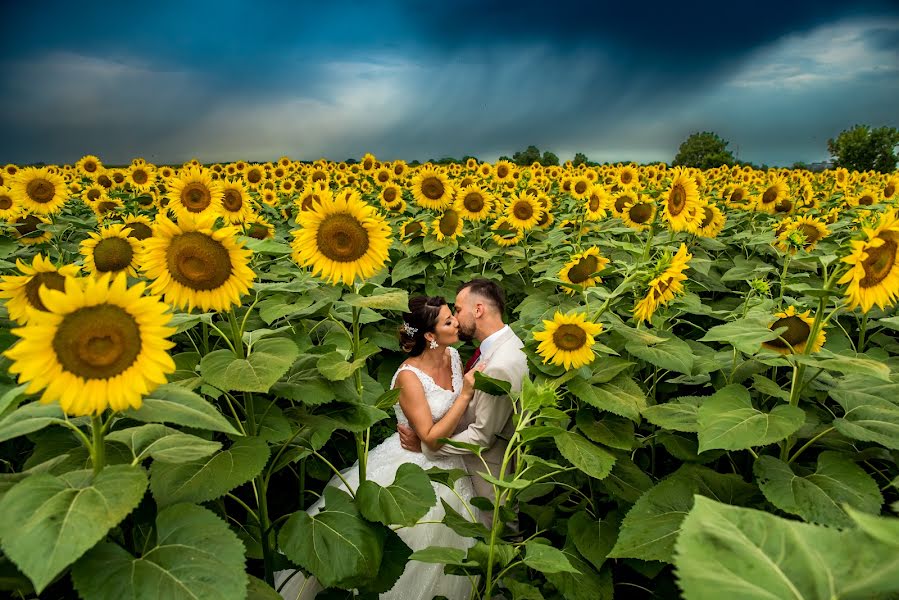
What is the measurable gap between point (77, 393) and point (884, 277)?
108 inches

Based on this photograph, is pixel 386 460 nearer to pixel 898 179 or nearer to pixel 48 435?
pixel 48 435

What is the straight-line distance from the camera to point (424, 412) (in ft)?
14.3

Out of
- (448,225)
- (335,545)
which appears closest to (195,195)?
(448,225)

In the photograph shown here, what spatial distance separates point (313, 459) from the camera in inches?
145

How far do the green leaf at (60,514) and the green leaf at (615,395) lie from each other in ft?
6.07

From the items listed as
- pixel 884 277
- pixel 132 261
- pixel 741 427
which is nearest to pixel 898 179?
pixel 884 277

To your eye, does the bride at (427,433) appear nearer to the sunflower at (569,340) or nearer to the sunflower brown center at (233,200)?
the sunflower at (569,340)

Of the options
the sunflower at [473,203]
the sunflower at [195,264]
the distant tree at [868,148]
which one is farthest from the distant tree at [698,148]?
the sunflower at [195,264]

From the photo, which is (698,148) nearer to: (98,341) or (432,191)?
(432,191)

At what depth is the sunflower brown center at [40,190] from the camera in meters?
6.80

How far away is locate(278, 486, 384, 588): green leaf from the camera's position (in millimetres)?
2076

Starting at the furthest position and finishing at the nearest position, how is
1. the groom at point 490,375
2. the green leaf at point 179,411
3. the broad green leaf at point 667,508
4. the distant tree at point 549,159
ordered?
the distant tree at point 549,159
the groom at point 490,375
the broad green leaf at point 667,508
the green leaf at point 179,411

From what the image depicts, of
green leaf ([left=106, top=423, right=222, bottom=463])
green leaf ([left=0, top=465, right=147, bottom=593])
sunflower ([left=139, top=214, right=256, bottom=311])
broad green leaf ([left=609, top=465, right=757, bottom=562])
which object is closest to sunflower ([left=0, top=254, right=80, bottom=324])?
sunflower ([left=139, top=214, right=256, bottom=311])

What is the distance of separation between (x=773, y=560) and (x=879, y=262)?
1.92 meters
